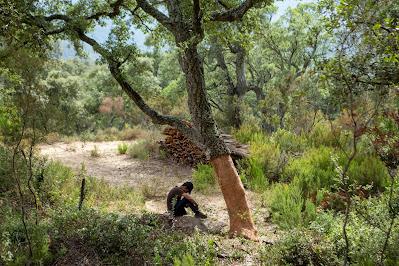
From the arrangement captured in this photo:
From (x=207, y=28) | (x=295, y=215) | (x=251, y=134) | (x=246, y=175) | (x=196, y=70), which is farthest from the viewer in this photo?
(x=251, y=134)

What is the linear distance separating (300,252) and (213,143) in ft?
8.16

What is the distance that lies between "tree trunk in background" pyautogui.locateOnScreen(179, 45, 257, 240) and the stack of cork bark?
4.65 meters

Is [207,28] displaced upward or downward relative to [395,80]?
upward

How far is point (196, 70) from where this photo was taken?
6.67 meters

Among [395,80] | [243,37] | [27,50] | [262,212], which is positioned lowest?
[262,212]

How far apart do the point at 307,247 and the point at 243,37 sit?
4.34 meters

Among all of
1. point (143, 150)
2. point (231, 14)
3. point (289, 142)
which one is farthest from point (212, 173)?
point (231, 14)

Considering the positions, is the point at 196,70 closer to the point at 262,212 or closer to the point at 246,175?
the point at 262,212

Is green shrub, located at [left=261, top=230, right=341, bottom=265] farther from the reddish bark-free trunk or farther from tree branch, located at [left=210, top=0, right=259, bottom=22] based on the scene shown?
tree branch, located at [left=210, top=0, right=259, bottom=22]

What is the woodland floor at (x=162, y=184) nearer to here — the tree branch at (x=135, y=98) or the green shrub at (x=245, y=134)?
the tree branch at (x=135, y=98)

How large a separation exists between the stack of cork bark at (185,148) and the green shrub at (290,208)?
3.35 meters

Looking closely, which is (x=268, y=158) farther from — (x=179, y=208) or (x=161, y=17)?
(x=161, y=17)

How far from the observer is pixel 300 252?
196 inches

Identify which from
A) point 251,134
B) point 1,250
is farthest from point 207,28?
point 251,134
